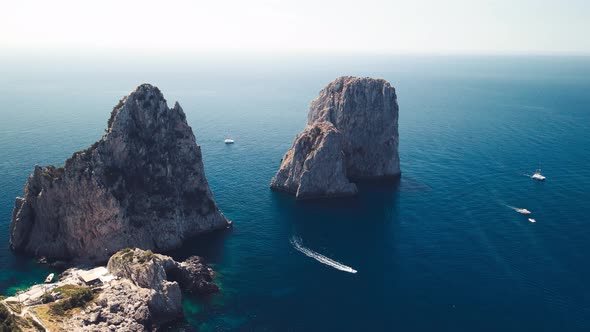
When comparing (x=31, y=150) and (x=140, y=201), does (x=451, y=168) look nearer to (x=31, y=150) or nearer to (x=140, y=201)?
(x=140, y=201)

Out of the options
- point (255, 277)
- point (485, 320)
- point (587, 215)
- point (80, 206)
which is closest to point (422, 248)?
point (485, 320)

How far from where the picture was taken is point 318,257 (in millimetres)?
109688

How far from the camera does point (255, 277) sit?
101 metres

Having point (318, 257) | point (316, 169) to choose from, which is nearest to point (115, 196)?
point (318, 257)

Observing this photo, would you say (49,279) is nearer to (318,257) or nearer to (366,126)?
(318,257)

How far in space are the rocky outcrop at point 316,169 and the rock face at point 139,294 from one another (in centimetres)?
5711

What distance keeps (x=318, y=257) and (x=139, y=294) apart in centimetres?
4291

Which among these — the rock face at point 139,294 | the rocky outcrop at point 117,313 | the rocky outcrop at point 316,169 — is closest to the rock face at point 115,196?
the rock face at point 139,294

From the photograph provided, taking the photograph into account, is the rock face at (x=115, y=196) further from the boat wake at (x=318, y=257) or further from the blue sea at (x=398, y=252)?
the boat wake at (x=318, y=257)

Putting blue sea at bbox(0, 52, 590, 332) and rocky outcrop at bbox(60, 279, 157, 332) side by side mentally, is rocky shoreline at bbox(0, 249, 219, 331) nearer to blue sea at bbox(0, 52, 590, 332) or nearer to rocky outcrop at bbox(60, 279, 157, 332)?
rocky outcrop at bbox(60, 279, 157, 332)

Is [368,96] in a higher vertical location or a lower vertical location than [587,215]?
higher

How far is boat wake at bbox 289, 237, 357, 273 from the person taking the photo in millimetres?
104688

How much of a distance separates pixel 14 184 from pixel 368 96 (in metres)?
121

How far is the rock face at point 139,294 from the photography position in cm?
7904
